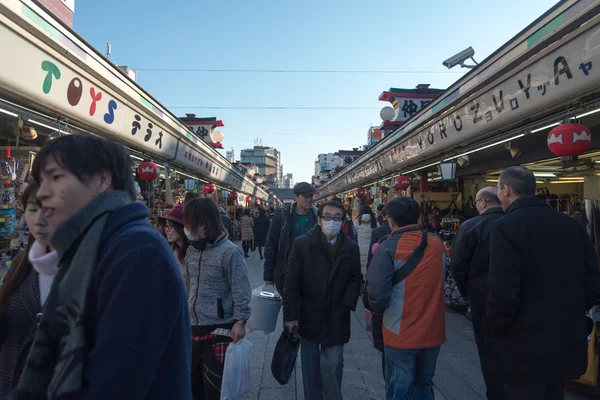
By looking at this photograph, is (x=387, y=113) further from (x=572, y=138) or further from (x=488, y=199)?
(x=488, y=199)

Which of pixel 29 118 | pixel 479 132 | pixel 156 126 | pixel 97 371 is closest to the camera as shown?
pixel 97 371

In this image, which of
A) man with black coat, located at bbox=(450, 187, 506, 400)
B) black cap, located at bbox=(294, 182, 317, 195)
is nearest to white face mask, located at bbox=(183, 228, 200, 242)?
black cap, located at bbox=(294, 182, 317, 195)

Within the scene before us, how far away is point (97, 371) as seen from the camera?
99cm

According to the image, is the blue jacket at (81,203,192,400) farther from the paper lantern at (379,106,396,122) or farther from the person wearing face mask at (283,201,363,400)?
the paper lantern at (379,106,396,122)

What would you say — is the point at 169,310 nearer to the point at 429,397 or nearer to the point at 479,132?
the point at 429,397

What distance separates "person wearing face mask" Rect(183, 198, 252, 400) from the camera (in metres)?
2.67

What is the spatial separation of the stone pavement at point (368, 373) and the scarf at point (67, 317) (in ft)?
9.78

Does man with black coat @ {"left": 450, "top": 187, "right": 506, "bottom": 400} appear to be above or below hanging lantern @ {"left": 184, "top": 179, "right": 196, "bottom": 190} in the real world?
below

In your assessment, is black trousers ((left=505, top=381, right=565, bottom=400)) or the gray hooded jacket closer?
black trousers ((left=505, top=381, right=565, bottom=400))

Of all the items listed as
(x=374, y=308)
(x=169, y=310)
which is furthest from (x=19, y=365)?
(x=374, y=308)

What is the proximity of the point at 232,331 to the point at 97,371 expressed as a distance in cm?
181

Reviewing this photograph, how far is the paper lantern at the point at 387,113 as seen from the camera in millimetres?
14383

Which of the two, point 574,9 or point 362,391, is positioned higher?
point 574,9

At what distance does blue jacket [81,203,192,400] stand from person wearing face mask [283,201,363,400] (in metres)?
1.99
